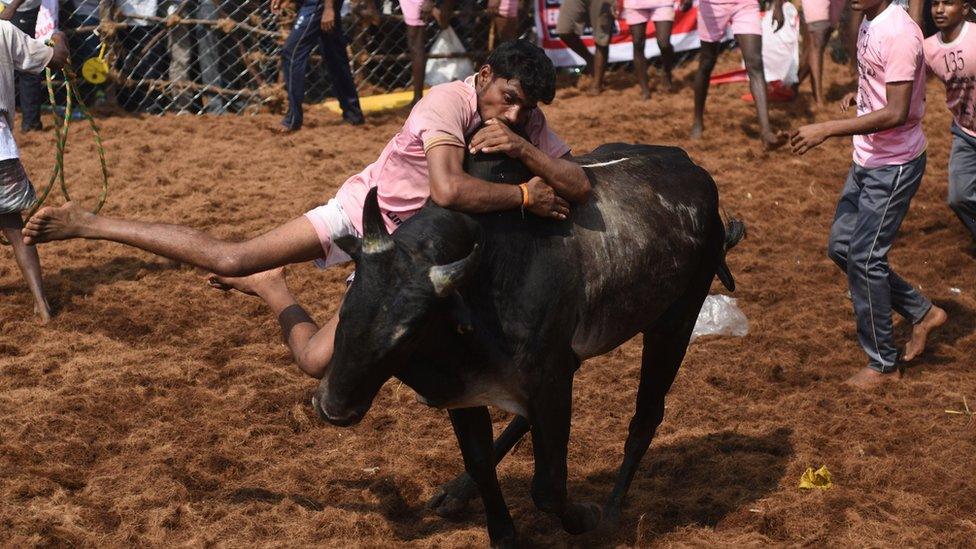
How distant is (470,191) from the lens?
146 inches

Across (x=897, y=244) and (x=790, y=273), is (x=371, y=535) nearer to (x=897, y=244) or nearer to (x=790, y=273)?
(x=790, y=273)

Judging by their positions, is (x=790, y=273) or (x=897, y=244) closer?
(x=790, y=273)

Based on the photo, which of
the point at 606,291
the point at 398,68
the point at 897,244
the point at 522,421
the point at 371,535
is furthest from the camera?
the point at 398,68

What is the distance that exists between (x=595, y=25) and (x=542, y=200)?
813 cm

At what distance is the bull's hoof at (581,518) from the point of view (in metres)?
4.32

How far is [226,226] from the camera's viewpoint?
8.30 meters

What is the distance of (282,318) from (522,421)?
1.07 meters

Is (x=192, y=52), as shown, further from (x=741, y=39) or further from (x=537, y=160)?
(x=537, y=160)

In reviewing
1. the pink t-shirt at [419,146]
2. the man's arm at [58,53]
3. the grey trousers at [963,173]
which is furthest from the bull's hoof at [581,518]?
the man's arm at [58,53]

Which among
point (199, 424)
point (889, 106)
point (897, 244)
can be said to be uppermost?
point (889, 106)

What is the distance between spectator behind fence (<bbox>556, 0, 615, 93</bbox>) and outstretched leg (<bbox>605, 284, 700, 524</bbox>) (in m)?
7.08

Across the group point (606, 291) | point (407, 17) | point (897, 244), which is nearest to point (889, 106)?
point (606, 291)

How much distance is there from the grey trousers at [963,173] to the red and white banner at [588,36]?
613 centimetres

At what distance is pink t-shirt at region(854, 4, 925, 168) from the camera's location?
217 inches
